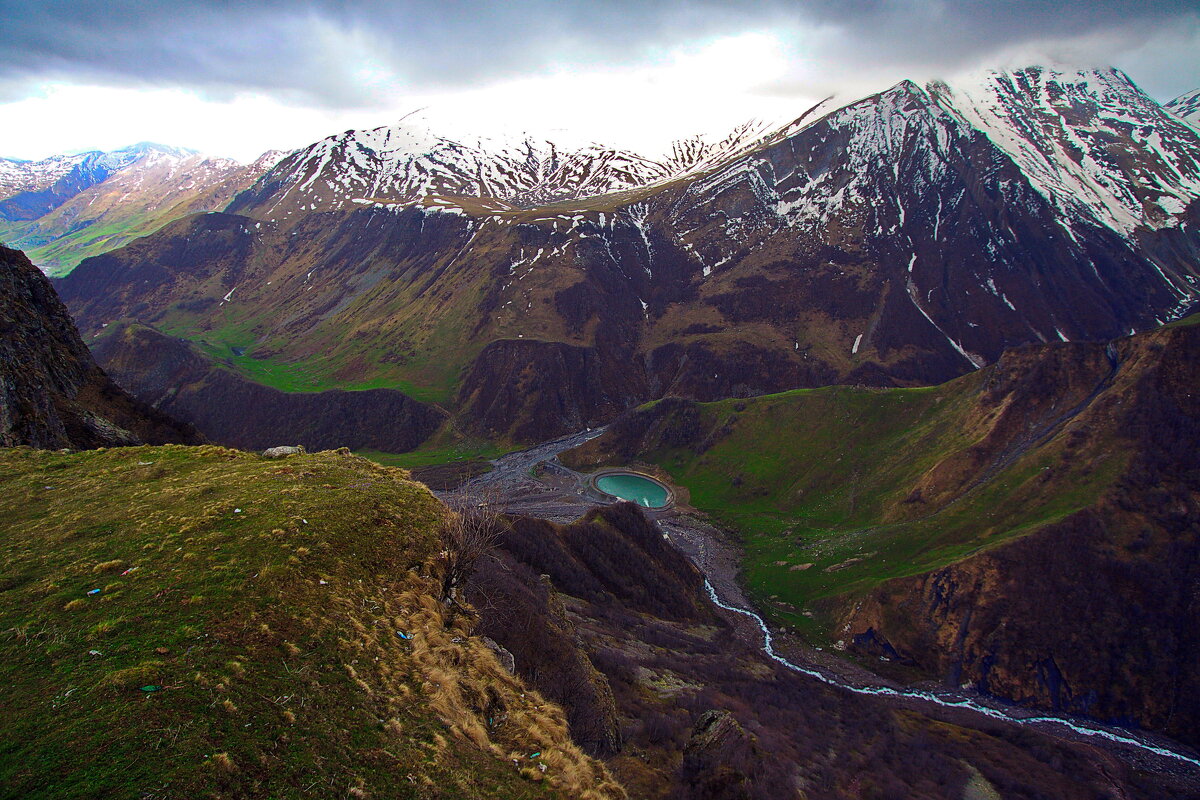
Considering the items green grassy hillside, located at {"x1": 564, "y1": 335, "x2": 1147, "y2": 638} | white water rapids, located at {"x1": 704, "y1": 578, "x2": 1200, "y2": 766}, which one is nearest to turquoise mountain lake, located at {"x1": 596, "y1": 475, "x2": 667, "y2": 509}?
green grassy hillside, located at {"x1": 564, "y1": 335, "x2": 1147, "y2": 638}

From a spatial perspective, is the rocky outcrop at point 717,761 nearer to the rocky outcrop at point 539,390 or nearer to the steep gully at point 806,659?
the steep gully at point 806,659

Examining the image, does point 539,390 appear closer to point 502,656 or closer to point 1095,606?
point 1095,606

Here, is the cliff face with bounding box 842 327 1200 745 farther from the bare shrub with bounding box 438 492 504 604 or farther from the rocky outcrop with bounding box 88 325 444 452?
the rocky outcrop with bounding box 88 325 444 452

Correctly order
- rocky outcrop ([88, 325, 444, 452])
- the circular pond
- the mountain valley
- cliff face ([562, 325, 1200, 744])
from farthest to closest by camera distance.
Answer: rocky outcrop ([88, 325, 444, 452]) → the circular pond → cliff face ([562, 325, 1200, 744]) → the mountain valley

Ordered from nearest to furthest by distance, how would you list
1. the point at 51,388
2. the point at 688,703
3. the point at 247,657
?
the point at 247,657 → the point at 51,388 → the point at 688,703

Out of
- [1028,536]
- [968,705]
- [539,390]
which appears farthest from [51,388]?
[539,390]

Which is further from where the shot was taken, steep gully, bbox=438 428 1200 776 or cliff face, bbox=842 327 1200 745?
cliff face, bbox=842 327 1200 745
